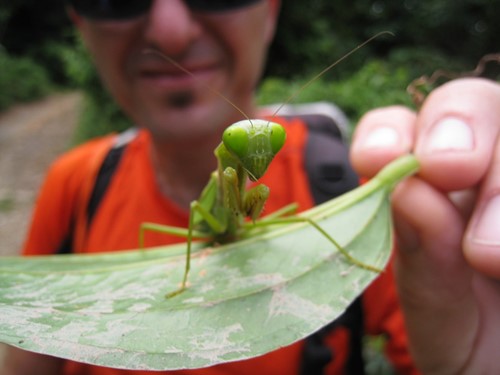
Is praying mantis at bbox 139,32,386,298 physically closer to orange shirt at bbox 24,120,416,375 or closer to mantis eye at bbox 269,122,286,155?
mantis eye at bbox 269,122,286,155

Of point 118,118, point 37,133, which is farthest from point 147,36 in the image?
point 37,133

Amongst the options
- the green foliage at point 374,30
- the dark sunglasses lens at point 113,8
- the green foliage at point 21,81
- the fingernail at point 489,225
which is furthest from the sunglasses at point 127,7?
the green foliage at point 21,81

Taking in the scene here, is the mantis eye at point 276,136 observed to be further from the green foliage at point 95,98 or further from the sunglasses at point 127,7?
the green foliage at point 95,98

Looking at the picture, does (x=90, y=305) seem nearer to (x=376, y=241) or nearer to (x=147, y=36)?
(x=376, y=241)

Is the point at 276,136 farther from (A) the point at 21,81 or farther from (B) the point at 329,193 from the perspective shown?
(A) the point at 21,81

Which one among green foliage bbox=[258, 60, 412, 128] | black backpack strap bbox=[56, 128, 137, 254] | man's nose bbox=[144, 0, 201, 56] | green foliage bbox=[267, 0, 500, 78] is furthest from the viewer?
green foliage bbox=[267, 0, 500, 78]

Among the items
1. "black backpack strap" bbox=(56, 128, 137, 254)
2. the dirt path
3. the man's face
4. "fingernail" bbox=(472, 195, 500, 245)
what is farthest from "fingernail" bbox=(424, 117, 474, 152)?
the dirt path

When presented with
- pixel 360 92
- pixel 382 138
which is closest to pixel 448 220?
pixel 382 138
